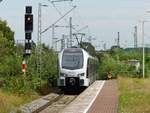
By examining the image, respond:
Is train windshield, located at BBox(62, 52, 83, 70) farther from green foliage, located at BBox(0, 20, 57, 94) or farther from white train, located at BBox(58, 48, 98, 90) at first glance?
green foliage, located at BBox(0, 20, 57, 94)

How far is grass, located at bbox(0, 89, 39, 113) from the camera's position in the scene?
2284 centimetres

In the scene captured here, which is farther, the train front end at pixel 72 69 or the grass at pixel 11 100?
the train front end at pixel 72 69

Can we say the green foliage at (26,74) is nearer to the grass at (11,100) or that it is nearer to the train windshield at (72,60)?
the grass at (11,100)

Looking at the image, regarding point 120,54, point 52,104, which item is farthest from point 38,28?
point 120,54

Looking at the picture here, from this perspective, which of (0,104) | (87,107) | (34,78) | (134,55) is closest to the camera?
(0,104)

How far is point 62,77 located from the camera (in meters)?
40.5

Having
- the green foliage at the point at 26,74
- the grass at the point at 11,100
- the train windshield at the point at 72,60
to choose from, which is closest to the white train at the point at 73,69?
the train windshield at the point at 72,60

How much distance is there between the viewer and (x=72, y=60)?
41.0m

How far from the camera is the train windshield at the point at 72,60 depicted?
1605 inches

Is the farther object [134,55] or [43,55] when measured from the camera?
[134,55]

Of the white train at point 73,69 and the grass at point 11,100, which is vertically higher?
the white train at point 73,69

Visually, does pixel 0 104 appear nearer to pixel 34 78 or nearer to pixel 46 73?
pixel 34 78

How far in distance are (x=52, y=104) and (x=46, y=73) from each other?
12893 mm

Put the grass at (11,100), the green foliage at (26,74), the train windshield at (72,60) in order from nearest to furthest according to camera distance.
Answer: the grass at (11,100) < the green foliage at (26,74) < the train windshield at (72,60)
